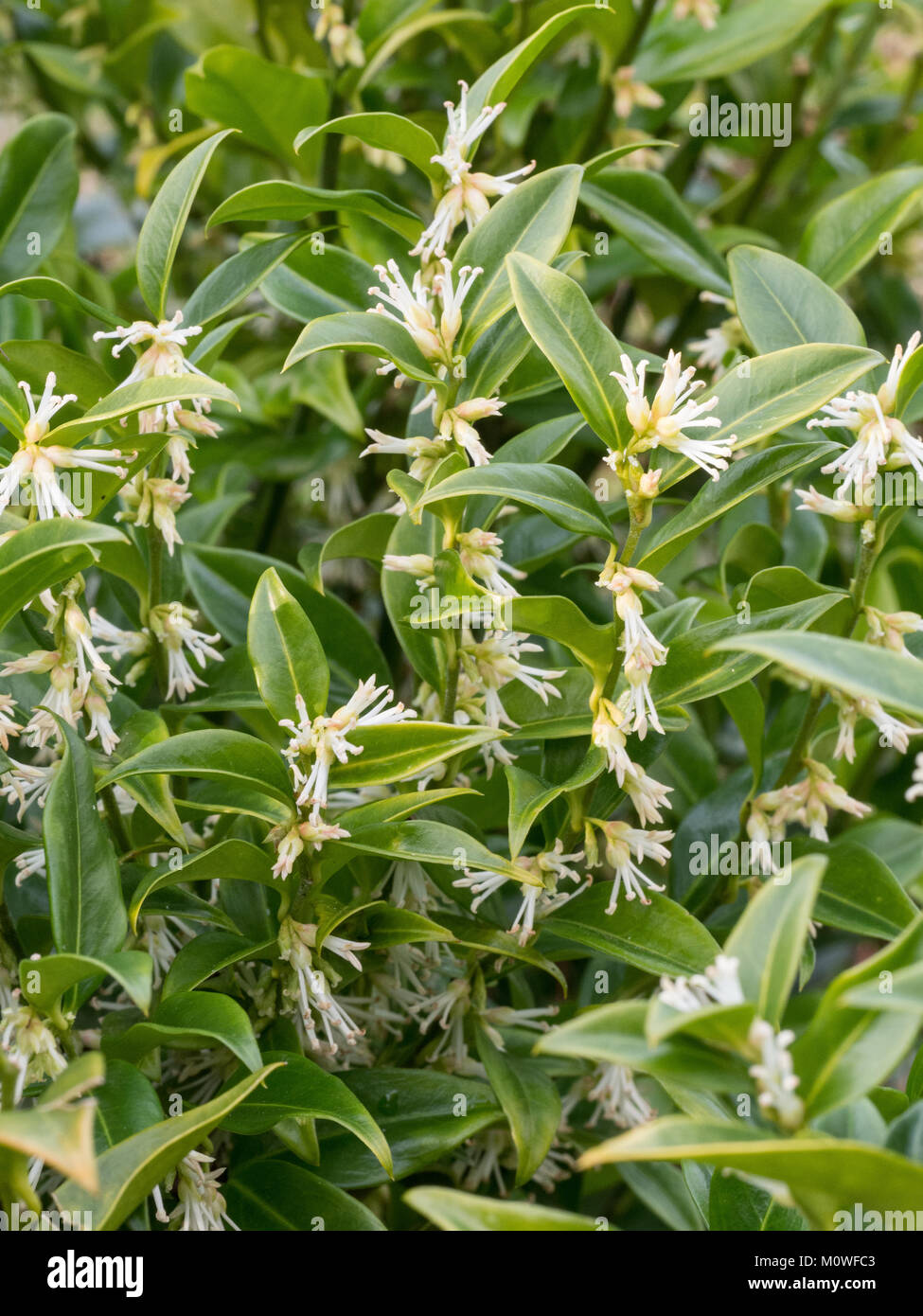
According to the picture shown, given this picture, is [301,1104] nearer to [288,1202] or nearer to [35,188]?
[288,1202]

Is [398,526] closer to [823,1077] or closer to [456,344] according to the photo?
[456,344]

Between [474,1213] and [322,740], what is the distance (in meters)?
0.29

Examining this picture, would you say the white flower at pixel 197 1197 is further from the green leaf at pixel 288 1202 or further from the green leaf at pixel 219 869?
the green leaf at pixel 219 869

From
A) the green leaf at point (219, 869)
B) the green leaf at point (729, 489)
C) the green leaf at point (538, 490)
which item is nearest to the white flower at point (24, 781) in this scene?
the green leaf at point (219, 869)

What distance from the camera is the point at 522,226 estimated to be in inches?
37.5

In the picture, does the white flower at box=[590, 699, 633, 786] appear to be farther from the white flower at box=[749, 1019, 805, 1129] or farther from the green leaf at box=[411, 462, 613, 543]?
the white flower at box=[749, 1019, 805, 1129]

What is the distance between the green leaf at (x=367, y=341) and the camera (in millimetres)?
Answer: 839

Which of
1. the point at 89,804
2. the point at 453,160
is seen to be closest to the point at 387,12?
the point at 453,160

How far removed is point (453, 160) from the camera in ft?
3.20

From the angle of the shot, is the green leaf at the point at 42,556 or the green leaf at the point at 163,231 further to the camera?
the green leaf at the point at 163,231

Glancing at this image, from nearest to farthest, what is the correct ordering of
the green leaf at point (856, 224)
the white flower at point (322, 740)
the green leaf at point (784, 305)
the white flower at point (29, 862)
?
the white flower at point (322, 740) → the white flower at point (29, 862) → the green leaf at point (784, 305) → the green leaf at point (856, 224)

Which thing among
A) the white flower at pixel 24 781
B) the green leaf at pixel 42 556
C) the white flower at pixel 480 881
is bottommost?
the white flower at pixel 480 881

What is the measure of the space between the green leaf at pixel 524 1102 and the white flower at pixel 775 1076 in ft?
1.04

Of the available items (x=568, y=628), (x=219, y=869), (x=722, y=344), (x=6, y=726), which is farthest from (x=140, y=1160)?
(x=722, y=344)
